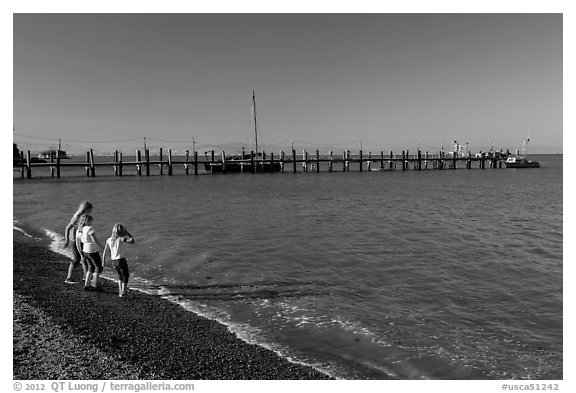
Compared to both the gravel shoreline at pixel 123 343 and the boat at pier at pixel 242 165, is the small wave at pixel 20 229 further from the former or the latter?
the boat at pier at pixel 242 165

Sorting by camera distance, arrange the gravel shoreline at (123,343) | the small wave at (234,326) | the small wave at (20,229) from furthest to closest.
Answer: the small wave at (20,229), the small wave at (234,326), the gravel shoreline at (123,343)

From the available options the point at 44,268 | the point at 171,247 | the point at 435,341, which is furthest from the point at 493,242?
the point at 44,268

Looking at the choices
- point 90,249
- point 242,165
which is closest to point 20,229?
point 90,249

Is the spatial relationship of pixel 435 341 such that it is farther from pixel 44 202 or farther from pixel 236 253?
pixel 44 202

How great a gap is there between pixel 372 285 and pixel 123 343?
585 centimetres

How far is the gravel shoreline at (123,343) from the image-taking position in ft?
17.0

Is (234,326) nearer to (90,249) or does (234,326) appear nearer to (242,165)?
(90,249)

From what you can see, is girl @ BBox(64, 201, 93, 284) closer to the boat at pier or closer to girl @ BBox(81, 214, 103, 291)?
girl @ BBox(81, 214, 103, 291)

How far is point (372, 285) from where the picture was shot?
973cm

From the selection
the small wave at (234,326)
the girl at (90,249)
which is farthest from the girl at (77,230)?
the small wave at (234,326)

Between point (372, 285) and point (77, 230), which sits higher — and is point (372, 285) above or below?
below

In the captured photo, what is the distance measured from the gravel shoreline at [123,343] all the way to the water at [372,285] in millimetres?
580
